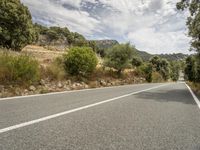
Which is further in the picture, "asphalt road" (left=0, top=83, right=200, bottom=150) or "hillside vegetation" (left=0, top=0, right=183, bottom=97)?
"hillside vegetation" (left=0, top=0, right=183, bottom=97)

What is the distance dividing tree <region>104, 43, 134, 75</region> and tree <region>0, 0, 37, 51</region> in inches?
405

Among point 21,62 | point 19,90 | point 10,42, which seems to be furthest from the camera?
point 10,42

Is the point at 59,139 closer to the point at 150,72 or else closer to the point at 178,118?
the point at 178,118

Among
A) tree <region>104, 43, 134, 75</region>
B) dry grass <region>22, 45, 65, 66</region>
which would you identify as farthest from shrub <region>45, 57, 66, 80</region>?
tree <region>104, 43, 134, 75</region>

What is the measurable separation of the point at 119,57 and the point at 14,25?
43.3 feet

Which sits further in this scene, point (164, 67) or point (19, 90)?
point (164, 67)

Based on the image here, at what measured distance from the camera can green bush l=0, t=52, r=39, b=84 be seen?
43.3 ft

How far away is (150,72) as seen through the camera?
166 ft

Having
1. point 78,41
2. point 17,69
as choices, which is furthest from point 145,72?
point 78,41

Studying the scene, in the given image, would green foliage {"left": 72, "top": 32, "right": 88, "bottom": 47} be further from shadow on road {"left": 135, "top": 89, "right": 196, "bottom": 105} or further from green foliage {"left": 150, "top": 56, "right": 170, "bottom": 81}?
shadow on road {"left": 135, "top": 89, "right": 196, "bottom": 105}

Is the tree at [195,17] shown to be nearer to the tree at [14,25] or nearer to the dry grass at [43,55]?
the dry grass at [43,55]

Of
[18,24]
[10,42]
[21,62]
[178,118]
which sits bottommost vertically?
[178,118]

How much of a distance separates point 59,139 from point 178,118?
392cm

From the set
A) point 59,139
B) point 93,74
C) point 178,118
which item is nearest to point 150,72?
point 93,74
